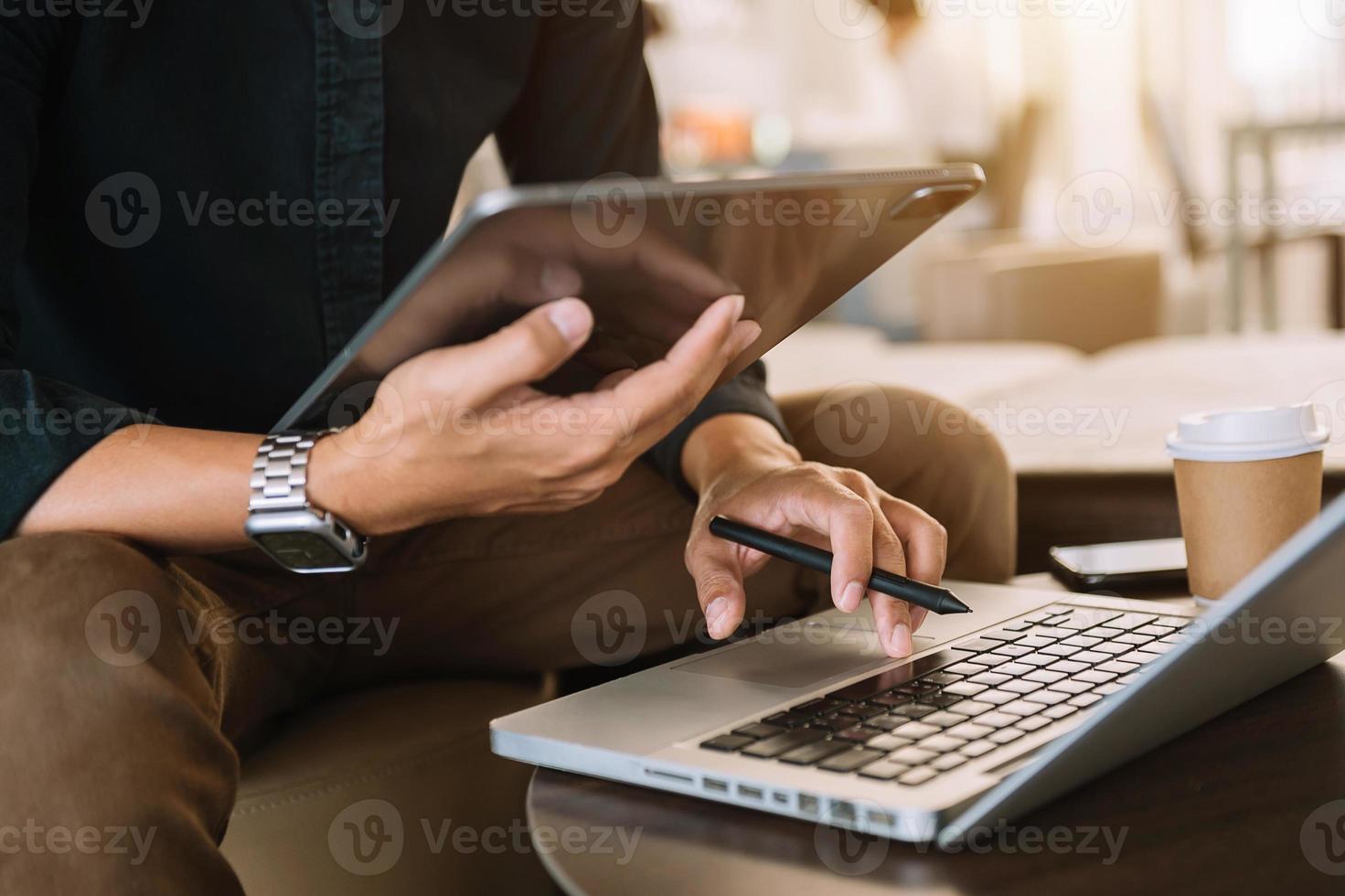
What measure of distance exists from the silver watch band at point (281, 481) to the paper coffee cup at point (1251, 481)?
519 mm

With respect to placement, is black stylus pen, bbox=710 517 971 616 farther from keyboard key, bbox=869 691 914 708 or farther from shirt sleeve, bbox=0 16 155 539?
shirt sleeve, bbox=0 16 155 539

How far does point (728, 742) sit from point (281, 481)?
30 centimetres

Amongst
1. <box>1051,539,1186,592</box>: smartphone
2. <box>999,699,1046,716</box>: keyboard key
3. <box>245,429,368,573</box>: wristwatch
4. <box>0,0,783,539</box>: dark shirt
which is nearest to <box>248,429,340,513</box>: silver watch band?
<box>245,429,368,573</box>: wristwatch

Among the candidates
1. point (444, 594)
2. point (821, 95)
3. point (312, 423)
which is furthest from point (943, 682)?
point (821, 95)

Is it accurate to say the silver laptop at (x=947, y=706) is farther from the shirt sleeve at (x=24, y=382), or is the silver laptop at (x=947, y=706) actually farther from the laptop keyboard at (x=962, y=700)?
the shirt sleeve at (x=24, y=382)

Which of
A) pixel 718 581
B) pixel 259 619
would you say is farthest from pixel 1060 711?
pixel 259 619

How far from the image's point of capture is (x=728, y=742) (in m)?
0.54

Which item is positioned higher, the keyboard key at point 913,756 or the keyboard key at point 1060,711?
the keyboard key at point 913,756

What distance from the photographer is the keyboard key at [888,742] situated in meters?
0.52

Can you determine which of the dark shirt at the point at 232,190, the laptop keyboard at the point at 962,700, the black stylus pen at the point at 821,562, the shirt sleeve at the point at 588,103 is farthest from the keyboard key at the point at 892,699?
the shirt sleeve at the point at 588,103

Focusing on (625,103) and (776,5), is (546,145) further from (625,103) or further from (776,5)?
(776,5)

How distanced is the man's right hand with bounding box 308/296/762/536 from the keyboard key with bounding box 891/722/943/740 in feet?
0.67

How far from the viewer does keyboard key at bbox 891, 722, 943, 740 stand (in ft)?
1.73

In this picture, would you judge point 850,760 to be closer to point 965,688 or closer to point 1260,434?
point 965,688
